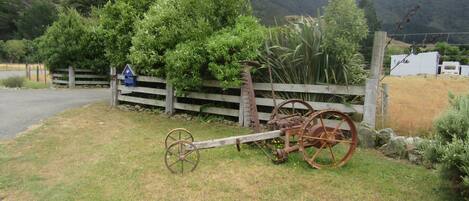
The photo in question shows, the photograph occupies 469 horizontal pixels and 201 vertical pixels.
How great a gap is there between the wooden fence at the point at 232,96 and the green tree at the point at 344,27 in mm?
354

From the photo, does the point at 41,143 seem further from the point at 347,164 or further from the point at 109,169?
the point at 347,164

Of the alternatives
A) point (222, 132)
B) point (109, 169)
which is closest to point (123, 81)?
point (222, 132)

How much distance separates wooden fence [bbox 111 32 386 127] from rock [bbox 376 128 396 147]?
226 millimetres

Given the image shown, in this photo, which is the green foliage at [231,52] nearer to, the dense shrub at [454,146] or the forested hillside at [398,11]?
the forested hillside at [398,11]

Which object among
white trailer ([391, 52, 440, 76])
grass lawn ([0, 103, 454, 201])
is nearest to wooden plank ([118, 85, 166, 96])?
grass lawn ([0, 103, 454, 201])

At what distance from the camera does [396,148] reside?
17.5ft

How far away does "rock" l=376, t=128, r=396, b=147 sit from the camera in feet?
18.5

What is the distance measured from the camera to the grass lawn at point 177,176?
13.2 ft

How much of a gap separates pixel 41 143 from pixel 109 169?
6.89ft

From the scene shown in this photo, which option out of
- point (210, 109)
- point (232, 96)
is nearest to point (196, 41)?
point (232, 96)

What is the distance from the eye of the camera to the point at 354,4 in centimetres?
606

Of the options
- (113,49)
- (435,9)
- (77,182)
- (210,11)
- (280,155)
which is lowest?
(77,182)

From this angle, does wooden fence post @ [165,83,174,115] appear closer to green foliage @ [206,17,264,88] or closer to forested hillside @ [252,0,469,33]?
green foliage @ [206,17,264,88]

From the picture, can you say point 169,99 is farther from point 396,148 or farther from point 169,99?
point 396,148
